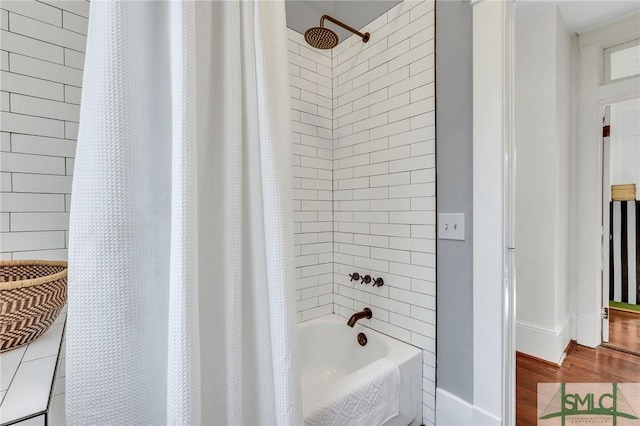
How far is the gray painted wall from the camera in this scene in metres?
1.29

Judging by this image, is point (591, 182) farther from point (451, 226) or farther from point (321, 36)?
point (321, 36)

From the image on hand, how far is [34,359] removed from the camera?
67 centimetres

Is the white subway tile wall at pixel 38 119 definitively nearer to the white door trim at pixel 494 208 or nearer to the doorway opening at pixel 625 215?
the white door trim at pixel 494 208

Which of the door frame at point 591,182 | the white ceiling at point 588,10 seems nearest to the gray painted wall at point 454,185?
the white ceiling at point 588,10

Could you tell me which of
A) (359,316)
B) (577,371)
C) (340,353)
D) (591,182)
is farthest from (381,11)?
(577,371)

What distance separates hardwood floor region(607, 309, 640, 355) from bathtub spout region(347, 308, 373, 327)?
2429mm

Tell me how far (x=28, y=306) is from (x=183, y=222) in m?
0.43

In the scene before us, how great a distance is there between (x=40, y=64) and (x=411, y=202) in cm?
171

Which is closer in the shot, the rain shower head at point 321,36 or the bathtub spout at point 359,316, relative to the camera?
the rain shower head at point 321,36

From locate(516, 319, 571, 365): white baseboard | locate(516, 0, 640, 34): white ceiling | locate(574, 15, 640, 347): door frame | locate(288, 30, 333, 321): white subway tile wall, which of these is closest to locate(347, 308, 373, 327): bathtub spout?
locate(288, 30, 333, 321): white subway tile wall

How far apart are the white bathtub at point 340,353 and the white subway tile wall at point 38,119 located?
4.34 ft

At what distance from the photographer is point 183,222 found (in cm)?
63

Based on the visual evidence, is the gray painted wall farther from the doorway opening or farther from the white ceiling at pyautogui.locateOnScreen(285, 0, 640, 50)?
the doorway opening

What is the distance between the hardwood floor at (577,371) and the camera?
184 centimetres
